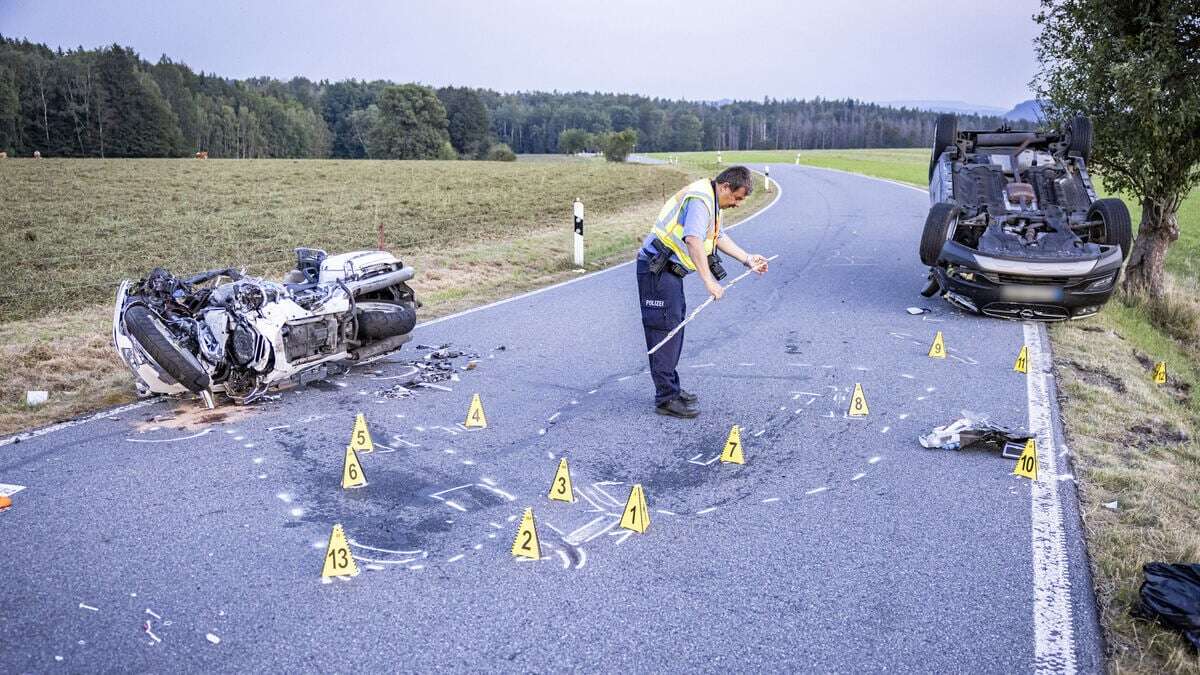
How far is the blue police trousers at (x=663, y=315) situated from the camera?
6.30m

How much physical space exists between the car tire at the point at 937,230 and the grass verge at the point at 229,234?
5023mm

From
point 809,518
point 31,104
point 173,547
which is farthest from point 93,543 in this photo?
point 31,104

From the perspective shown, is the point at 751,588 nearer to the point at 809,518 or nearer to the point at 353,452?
the point at 809,518

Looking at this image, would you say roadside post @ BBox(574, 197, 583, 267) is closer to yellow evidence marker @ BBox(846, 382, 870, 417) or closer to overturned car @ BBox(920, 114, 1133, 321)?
overturned car @ BBox(920, 114, 1133, 321)

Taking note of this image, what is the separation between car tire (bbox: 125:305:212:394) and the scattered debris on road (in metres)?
4.97

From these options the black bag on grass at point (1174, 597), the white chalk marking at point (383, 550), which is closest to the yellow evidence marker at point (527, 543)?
the white chalk marking at point (383, 550)

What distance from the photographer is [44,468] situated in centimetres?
507

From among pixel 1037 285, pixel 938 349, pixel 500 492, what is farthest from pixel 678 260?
pixel 1037 285

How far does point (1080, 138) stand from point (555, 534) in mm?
10045

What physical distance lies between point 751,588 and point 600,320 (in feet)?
19.5

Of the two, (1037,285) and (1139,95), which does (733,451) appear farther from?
(1139,95)

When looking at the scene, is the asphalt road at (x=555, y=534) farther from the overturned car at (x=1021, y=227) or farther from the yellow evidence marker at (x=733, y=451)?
the overturned car at (x=1021, y=227)

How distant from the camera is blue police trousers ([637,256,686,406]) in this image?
20.7 feet

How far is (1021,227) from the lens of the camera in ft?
33.0
